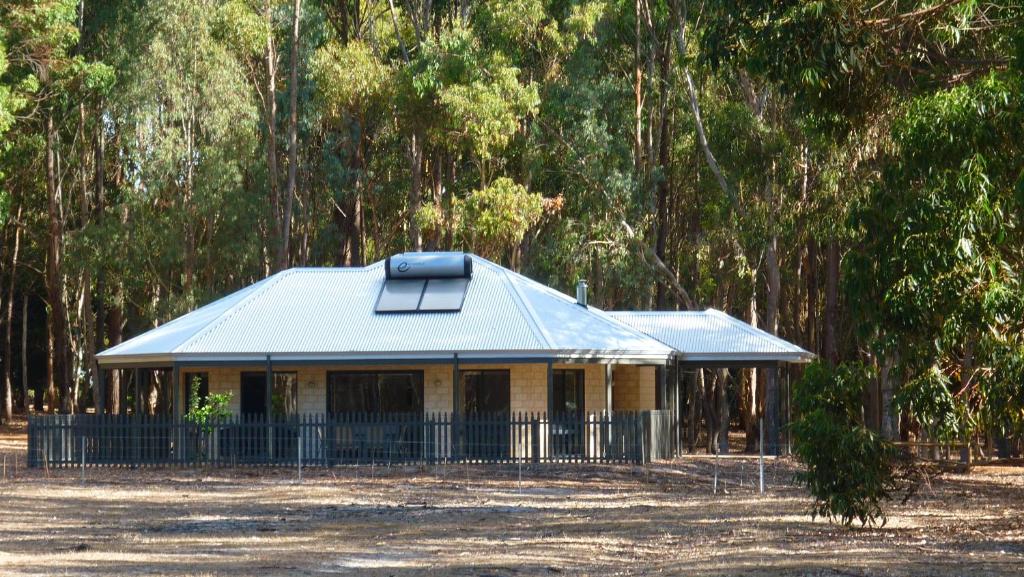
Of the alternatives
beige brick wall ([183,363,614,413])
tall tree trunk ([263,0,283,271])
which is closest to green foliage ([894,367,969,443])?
beige brick wall ([183,363,614,413])

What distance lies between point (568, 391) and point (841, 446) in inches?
635

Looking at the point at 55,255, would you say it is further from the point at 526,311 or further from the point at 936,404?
the point at 936,404

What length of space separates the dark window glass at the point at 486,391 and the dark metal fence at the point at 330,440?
206 centimetres

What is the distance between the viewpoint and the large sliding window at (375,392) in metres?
30.1

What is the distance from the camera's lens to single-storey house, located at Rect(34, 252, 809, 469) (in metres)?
27.4

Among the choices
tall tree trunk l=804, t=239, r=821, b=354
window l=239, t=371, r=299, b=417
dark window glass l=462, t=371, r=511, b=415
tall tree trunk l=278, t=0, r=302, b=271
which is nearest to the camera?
dark window glass l=462, t=371, r=511, b=415

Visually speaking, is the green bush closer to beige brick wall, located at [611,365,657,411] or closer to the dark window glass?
the dark window glass

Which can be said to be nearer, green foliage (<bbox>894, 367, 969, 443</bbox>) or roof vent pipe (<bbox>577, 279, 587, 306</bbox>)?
green foliage (<bbox>894, 367, 969, 443</bbox>)

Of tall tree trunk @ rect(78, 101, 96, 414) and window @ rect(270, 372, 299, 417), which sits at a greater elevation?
tall tree trunk @ rect(78, 101, 96, 414)

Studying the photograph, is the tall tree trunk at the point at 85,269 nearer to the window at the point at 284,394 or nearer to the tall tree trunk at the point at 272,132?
the tall tree trunk at the point at 272,132

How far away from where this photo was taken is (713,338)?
3506cm

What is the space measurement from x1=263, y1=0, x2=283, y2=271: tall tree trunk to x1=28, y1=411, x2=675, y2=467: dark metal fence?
687 inches

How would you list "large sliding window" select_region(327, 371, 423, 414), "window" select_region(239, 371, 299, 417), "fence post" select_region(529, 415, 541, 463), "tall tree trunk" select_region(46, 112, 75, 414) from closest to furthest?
"fence post" select_region(529, 415, 541, 463)
"large sliding window" select_region(327, 371, 423, 414)
"window" select_region(239, 371, 299, 417)
"tall tree trunk" select_region(46, 112, 75, 414)

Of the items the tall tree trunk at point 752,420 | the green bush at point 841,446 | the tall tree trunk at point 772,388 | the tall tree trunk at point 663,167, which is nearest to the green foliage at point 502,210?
the tall tree trunk at point 663,167
